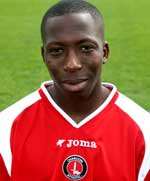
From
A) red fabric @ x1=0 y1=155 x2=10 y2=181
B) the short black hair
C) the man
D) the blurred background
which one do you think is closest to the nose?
the man

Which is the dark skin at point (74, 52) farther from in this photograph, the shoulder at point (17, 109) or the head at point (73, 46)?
the shoulder at point (17, 109)

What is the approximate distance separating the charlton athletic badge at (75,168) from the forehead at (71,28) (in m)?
0.41

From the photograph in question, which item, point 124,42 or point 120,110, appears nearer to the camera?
point 120,110

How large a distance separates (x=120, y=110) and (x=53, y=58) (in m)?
0.31

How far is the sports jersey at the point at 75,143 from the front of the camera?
6.91 ft

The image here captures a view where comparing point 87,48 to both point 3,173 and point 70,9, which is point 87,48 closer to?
point 70,9

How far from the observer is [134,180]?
84.3 inches

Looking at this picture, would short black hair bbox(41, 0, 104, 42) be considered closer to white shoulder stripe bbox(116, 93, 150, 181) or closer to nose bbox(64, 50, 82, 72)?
nose bbox(64, 50, 82, 72)

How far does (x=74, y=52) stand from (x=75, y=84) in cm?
11

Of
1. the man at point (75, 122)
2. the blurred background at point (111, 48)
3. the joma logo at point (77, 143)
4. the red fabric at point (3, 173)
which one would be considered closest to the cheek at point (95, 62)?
the man at point (75, 122)

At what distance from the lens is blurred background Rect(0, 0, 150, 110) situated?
6.73 m

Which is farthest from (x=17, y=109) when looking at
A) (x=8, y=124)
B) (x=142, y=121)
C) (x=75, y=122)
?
(x=142, y=121)

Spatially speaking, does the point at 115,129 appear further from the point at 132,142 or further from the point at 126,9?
the point at 126,9

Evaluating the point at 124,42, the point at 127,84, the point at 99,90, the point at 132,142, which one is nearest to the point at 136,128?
the point at 132,142
